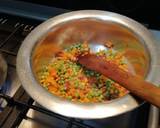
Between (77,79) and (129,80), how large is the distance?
0.55 feet

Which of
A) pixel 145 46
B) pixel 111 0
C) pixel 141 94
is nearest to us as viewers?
pixel 141 94

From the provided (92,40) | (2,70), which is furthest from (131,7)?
(2,70)

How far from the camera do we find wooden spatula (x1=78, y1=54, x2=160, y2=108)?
19.4 inches

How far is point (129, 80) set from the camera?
533mm

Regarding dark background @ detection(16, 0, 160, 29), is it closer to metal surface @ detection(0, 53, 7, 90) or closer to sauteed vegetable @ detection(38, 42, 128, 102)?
sauteed vegetable @ detection(38, 42, 128, 102)

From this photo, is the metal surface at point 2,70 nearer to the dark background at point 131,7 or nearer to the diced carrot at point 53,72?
the diced carrot at point 53,72

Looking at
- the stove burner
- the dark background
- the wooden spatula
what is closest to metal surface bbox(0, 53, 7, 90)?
the stove burner

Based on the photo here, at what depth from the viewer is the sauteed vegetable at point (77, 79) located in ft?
2.03

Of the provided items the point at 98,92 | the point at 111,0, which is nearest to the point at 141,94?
the point at 98,92

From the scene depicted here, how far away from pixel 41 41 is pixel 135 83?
25 centimetres

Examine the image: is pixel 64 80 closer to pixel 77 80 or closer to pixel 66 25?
pixel 77 80

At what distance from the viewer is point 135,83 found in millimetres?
519

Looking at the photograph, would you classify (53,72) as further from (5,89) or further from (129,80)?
(129,80)

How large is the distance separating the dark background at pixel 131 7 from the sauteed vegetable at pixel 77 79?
17 centimetres
